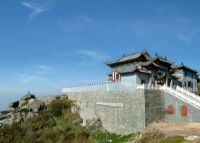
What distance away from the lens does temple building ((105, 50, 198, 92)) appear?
41.0 m

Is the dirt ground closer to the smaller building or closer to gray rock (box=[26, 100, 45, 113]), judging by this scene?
the smaller building

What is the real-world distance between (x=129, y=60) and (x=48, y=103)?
50.8 feet

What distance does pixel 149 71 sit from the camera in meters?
41.9

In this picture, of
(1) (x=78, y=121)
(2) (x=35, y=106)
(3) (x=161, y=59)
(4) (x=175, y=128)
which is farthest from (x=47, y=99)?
(4) (x=175, y=128)

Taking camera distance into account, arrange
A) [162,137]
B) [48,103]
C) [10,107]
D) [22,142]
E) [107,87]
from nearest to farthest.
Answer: [162,137], [22,142], [107,87], [48,103], [10,107]

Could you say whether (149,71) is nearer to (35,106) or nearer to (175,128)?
(175,128)

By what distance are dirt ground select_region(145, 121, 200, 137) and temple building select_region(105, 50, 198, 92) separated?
5.52m

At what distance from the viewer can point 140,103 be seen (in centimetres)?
3472

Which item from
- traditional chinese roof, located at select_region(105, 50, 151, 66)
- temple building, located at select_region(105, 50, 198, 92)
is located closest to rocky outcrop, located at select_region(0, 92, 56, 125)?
traditional chinese roof, located at select_region(105, 50, 151, 66)

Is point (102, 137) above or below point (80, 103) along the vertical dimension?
below

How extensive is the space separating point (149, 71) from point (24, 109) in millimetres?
21813

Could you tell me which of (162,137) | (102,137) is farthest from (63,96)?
(162,137)

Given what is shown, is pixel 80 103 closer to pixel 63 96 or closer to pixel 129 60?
pixel 63 96

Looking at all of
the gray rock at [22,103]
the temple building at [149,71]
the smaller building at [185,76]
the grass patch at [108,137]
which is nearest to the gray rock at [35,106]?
the gray rock at [22,103]
